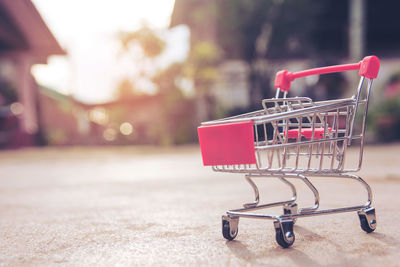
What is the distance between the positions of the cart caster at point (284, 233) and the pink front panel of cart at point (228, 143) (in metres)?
0.37

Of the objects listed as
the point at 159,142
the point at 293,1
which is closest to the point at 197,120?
the point at 159,142

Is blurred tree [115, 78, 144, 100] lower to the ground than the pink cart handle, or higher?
higher

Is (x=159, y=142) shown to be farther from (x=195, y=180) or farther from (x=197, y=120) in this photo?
(x=195, y=180)

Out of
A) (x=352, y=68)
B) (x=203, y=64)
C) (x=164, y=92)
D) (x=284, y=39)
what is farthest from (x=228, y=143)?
(x=164, y=92)

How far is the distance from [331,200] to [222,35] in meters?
12.9

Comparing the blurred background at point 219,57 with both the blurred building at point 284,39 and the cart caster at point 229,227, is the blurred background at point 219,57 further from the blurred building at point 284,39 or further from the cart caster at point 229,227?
the cart caster at point 229,227

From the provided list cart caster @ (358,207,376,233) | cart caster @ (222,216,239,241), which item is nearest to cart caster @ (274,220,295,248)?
cart caster @ (222,216,239,241)

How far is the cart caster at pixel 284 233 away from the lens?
235 centimetres

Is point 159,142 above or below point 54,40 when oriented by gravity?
below

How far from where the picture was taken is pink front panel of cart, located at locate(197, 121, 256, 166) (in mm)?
2287

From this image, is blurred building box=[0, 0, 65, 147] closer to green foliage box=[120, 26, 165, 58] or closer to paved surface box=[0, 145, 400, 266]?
green foliage box=[120, 26, 165, 58]

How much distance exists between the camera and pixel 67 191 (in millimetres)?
5473

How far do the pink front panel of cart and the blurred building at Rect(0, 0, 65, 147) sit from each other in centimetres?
1264

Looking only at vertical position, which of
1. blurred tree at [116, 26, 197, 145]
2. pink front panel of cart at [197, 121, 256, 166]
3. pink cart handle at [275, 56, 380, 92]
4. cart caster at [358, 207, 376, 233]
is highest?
blurred tree at [116, 26, 197, 145]
